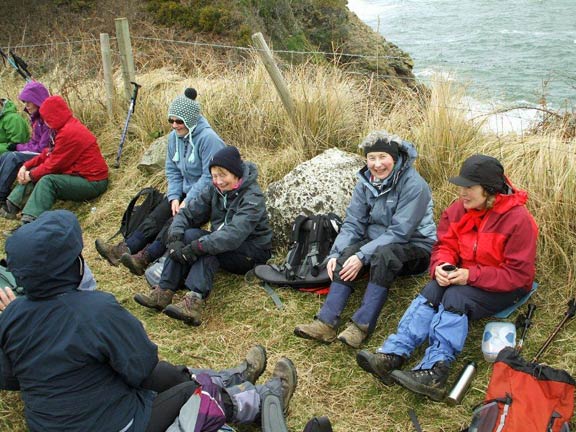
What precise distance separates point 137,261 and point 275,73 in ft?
7.55

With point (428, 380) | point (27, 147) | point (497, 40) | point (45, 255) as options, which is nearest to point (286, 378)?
point (428, 380)

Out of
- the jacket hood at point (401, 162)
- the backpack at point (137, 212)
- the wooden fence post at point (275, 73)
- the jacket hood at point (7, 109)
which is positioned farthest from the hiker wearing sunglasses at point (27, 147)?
the jacket hood at point (401, 162)

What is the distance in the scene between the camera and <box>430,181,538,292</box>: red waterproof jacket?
3.28m

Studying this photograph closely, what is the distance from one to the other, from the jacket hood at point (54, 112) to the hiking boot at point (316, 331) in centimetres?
344

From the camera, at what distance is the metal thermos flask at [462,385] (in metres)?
3.12

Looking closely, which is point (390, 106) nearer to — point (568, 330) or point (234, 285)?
point (234, 285)

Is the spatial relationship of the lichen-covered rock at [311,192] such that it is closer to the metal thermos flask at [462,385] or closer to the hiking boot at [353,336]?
the hiking boot at [353,336]

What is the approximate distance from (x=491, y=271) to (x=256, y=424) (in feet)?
5.17

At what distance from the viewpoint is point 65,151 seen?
18.5 feet

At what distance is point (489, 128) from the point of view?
5004 millimetres

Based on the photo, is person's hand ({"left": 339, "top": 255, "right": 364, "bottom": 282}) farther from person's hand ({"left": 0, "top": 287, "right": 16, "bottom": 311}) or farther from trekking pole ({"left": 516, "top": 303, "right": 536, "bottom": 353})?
person's hand ({"left": 0, "top": 287, "right": 16, "bottom": 311})

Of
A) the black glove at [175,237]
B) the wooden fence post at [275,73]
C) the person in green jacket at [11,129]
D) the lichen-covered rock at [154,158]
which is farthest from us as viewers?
the person in green jacket at [11,129]

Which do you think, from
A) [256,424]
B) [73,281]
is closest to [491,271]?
[256,424]

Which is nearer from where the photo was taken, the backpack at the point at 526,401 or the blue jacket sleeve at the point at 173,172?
the backpack at the point at 526,401
